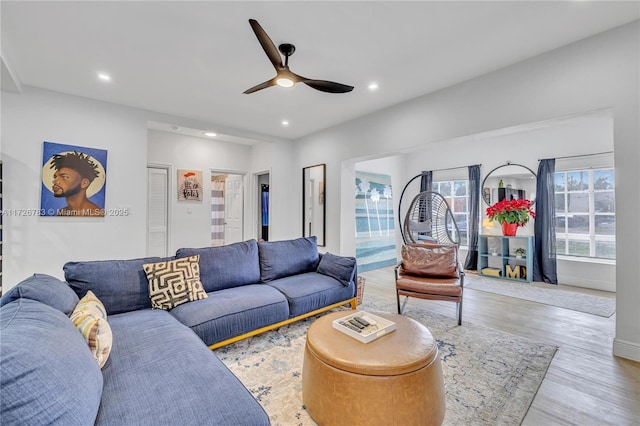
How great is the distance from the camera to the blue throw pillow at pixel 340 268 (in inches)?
126

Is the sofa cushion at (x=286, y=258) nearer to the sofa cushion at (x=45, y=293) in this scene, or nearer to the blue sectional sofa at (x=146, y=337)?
the blue sectional sofa at (x=146, y=337)

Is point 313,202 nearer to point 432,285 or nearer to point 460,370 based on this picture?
point 432,285

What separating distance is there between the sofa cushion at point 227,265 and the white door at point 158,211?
2844mm

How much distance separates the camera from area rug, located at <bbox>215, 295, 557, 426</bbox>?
1.72 metres

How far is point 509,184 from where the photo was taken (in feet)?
17.1

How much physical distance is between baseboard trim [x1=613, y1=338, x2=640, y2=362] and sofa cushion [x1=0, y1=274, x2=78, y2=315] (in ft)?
13.3

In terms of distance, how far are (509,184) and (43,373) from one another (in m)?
6.24

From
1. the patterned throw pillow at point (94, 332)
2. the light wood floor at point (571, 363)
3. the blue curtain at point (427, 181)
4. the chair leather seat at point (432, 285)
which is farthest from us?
the blue curtain at point (427, 181)

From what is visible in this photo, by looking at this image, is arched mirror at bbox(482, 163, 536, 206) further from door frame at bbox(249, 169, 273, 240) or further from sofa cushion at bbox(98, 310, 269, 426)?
sofa cushion at bbox(98, 310, 269, 426)

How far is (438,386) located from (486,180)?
4.86 m

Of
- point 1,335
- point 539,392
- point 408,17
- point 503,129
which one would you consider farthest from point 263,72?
point 539,392

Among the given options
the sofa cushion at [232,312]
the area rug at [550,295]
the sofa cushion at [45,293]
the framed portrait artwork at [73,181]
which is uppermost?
the framed portrait artwork at [73,181]

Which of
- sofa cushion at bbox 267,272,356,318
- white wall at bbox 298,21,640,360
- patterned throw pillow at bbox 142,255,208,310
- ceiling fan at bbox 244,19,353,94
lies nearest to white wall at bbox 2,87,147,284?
patterned throw pillow at bbox 142,255,208,310

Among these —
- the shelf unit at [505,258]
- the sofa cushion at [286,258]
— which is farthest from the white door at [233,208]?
the shelf unit at [505,258]
